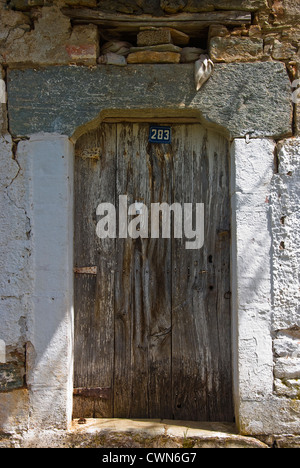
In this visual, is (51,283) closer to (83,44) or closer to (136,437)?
(136,437)

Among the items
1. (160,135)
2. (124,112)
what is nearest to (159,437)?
(160,135)

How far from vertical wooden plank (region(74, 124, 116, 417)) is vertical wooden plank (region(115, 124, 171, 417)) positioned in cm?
6

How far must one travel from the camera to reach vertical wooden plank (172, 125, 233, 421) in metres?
3.02

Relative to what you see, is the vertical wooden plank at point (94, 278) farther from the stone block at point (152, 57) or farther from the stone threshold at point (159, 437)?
the stone block at point (152, 57)

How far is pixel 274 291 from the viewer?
286cm

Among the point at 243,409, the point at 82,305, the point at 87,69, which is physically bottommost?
the point at 243,409

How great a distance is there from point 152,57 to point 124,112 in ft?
1.28

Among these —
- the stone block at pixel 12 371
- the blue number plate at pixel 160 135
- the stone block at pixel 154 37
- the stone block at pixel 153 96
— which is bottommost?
the stone block at pixel 12 371

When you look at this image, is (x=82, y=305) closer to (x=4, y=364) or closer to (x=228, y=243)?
(x=4, y=364)

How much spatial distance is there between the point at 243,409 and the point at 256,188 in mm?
1372

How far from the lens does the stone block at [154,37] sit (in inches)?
115

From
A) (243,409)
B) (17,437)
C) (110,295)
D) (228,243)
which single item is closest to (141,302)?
(110,295)

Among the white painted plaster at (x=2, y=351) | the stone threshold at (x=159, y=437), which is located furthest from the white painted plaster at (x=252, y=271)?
the white painted plaster at (x=2, y=351)

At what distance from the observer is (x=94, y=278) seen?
10.1ft
